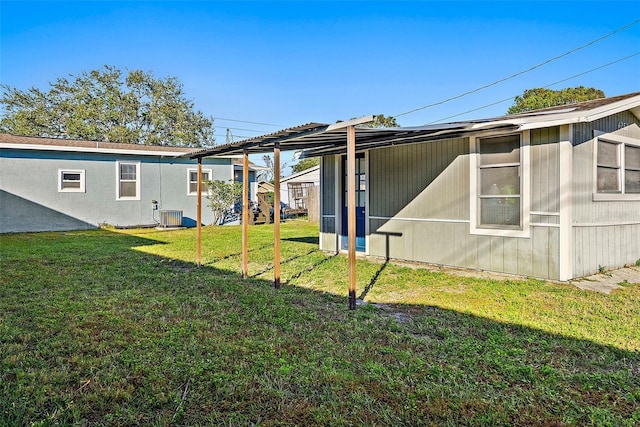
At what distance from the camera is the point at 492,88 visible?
20.7m

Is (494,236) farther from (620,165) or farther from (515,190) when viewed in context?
(620,165)

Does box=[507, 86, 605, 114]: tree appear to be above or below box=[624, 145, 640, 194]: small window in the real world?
above

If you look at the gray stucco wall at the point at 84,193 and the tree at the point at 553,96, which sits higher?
the tree at the point at 553,96

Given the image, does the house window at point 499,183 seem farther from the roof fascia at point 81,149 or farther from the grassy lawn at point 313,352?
the roof fascia at point 81,149

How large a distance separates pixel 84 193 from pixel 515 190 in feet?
43.3

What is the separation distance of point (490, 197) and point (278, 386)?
4.90 m

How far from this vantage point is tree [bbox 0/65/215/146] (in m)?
26.7

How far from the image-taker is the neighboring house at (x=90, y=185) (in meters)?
12.4

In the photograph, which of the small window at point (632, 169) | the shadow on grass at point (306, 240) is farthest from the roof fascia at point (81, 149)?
the small window at point (632, 169)

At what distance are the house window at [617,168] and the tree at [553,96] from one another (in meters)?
19.2

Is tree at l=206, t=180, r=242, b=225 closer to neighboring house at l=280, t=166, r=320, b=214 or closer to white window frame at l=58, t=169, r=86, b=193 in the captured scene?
white window frame at l=58, t=169, r=86, b=193

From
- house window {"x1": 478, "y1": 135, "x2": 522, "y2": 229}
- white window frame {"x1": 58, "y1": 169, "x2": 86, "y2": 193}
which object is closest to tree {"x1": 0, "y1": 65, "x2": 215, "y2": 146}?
white window frame {"x1": 58, "y1": 169, "x2": 86, "y2": 193}

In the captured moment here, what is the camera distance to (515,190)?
19.6ft

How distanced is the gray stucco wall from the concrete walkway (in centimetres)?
1307
